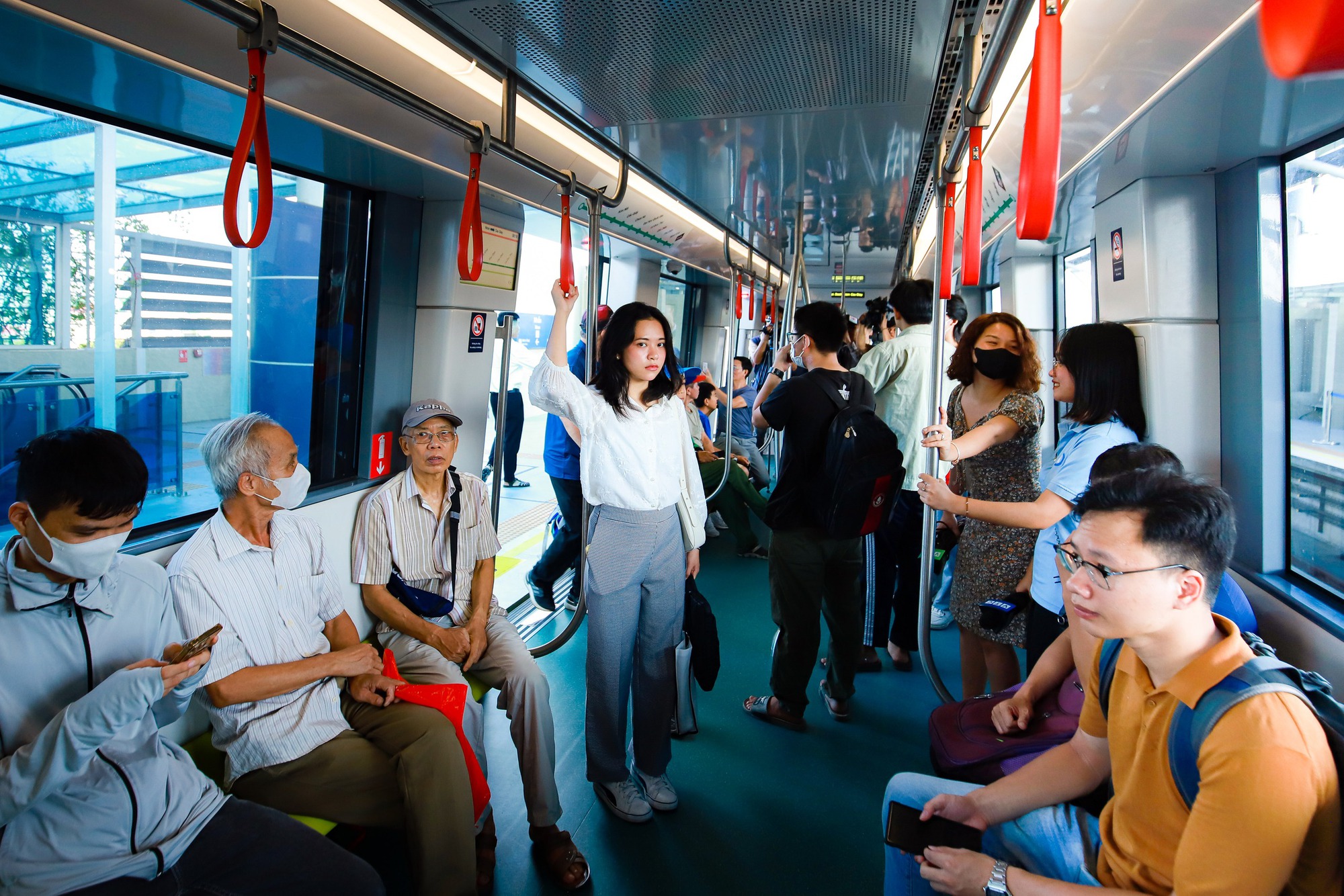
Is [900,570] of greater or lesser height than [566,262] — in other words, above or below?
below

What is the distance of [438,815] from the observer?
2170mm

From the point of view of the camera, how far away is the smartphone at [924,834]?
160 cm

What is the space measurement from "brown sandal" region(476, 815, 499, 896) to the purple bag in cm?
141

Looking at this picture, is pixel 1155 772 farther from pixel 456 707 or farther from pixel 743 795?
pixel 456 707

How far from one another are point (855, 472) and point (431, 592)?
1718 millimetres

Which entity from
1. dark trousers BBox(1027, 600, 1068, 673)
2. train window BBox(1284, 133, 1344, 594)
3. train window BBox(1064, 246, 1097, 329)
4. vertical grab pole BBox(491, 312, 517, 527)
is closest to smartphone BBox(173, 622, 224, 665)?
vertical grab pole BBox(491, 312, 517, 527)

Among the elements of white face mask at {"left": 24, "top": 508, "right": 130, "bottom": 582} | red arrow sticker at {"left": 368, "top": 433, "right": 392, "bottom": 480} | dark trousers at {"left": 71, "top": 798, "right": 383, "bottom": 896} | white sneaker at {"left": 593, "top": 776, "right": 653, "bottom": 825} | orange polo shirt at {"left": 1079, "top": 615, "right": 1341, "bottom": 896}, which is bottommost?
white sneaker at {"left": 593, "top": 776, "right": 653, "bottom": 825}

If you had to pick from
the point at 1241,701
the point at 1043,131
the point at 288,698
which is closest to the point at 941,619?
the point at 1241,701

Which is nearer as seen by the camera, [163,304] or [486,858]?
[486,858]

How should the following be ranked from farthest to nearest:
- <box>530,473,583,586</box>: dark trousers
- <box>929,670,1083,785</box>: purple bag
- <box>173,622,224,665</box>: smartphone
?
1. <box>530,473,583,586</box>: dark trousers
2. <box>929,670,1083,785</box>: purple bag
3. <box>173,622,224,665</box>: smartphone

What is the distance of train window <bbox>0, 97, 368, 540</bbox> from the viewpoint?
221 cm

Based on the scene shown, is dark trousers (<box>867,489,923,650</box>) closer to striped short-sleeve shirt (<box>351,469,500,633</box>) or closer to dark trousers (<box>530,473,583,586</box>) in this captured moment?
dark trousers (<box>530,473,583,586</box>)

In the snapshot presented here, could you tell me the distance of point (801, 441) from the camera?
3.19 metres

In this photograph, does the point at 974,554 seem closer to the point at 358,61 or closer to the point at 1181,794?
the point at 1181,794
